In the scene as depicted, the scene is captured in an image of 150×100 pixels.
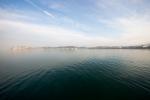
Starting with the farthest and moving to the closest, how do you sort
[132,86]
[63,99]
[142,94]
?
[132,86] → [142,94] → [63,99]

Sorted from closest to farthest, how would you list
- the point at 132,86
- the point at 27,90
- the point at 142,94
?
the point at 142,94 → the point at 27,90 → the point at 132,86

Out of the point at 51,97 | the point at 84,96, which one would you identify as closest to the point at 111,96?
the point at 84,96

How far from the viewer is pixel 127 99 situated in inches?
414

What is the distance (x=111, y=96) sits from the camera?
436 inches

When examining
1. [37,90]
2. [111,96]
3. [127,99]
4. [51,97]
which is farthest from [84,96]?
[37,90]

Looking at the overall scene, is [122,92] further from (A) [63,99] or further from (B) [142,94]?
(A) [63,99]

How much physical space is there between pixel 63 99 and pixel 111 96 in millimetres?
6021

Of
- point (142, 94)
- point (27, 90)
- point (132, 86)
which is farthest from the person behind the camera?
point (132, 86)

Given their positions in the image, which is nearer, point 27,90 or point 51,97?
point 51,97

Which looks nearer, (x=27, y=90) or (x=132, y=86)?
(x=27, y=90)

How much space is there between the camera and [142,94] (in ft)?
37.3

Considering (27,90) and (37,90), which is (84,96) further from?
(27,90)

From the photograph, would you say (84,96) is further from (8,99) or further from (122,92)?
(8,99)

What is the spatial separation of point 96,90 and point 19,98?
33.0 feet
